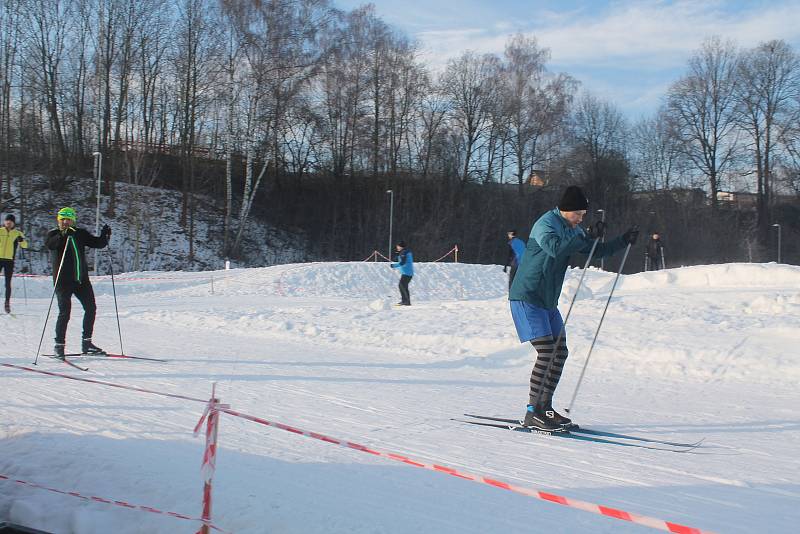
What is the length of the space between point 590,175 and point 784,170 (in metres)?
14.9

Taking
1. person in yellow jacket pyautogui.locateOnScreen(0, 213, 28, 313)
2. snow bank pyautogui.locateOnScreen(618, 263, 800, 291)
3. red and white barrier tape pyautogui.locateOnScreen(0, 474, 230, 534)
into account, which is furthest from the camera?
snow bank pyautogui.locateOnScreen(618, 263, 800, 291)

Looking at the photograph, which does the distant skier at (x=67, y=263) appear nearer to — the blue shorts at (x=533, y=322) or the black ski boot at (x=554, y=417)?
the blue shorts at (x=533, y=322)

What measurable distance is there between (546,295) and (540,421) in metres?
1.04

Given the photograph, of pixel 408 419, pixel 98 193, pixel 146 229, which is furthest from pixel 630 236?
pixel 146 229

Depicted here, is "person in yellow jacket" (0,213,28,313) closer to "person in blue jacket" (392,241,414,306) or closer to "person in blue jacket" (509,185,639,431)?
"person in blue jacket" (392,241,414,306)

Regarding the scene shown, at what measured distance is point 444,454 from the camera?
16.3 feet

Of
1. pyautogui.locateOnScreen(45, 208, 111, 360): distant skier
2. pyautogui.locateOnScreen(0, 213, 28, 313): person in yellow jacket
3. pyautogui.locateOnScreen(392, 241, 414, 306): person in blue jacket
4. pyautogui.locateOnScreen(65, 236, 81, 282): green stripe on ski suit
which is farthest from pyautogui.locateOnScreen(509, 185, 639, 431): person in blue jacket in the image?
pyautogui.locateOnScreen(0, 213, 28, 313): person in yellow jacket

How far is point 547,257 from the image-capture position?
5.61m

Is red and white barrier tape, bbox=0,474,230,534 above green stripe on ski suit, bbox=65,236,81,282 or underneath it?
underneath

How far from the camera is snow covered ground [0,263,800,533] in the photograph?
387 centimetres

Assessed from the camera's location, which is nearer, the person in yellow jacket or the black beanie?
the black beanie

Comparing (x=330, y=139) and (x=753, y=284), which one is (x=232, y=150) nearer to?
(x=330, y=139)

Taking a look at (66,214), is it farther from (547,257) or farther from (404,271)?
(404,271)

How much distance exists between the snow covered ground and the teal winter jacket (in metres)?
1.14
